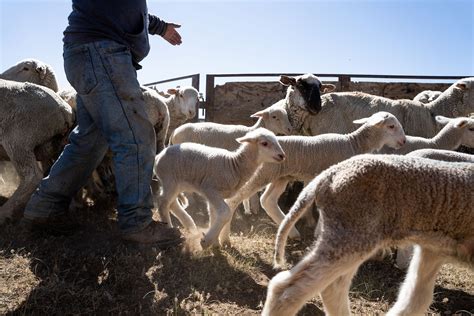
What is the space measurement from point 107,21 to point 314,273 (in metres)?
2.72

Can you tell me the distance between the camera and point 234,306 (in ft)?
11.3

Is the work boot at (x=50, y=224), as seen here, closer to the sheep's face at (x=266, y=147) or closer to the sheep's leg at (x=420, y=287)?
the sheep's face at (x=266, y=147)

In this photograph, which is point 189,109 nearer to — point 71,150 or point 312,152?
point 312,152

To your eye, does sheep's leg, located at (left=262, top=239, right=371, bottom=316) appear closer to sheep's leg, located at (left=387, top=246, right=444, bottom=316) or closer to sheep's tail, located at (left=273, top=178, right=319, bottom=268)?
sheep's tail, located at (left=273, top=178, right=319, bottom=268)

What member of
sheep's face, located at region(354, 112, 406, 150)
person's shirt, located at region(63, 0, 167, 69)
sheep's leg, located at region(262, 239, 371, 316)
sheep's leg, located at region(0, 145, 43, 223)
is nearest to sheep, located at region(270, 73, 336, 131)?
sheep's face, located at region(354, 112, 406, 150)

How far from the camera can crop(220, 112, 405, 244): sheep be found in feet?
17.9

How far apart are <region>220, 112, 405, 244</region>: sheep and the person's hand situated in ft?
5.54

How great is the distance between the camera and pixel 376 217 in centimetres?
274

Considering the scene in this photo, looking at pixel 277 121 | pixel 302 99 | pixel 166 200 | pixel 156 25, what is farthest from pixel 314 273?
pixel 302 99

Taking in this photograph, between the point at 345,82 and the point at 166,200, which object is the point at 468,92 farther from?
the point at 166,200

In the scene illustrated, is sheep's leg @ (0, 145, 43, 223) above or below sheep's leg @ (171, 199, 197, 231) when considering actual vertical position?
above

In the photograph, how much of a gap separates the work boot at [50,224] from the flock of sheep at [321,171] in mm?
650

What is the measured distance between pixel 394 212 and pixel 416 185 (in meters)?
0.22

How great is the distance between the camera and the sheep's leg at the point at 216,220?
4441 millimetres
